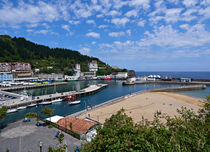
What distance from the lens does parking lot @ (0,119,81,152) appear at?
1238 centimetres

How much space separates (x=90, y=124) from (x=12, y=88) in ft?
210

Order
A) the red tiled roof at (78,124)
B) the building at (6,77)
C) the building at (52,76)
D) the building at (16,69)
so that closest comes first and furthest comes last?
the red tiled roof at (78,124), the building at (6,77), the building at (16,69), the building at (52,76)

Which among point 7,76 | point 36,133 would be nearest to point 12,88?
point 7,76

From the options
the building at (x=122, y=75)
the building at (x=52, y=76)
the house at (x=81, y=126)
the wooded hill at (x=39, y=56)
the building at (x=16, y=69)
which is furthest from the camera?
the building at (x=122, y=75)

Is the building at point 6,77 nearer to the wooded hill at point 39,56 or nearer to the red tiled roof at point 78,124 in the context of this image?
the wooded hill at point 39,56

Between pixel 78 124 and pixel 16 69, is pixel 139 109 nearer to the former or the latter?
pixel 78 124

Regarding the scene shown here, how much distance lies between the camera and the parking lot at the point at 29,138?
12.4 m

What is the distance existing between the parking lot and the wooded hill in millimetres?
97507

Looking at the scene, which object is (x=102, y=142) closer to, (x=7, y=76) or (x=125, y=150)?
(x=125, y=150)

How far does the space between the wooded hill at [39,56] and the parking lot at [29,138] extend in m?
97.5

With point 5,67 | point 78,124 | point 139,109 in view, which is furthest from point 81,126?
point 5,67

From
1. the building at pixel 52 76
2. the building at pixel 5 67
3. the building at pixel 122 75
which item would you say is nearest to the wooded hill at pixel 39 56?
the building at pixel 52 76

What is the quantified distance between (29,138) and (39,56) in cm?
14941

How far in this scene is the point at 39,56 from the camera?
474ft
